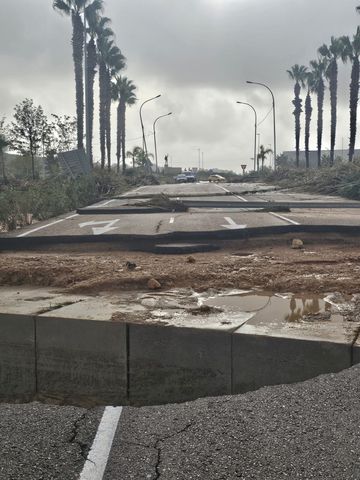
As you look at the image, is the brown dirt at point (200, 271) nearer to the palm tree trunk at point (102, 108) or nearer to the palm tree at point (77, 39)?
the palm tree at point (77, 39)

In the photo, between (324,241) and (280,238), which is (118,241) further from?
(324,241)

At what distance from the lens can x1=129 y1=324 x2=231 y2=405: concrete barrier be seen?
4.70 m

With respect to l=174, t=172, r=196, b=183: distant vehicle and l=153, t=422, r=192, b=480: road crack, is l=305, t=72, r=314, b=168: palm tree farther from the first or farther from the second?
l=153, t=422, r=192, b=480: road crack

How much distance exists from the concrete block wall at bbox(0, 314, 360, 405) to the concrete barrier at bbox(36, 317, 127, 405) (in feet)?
0.03

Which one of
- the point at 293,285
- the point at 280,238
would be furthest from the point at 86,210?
the point at 293,285

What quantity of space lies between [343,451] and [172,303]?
10.4 ft

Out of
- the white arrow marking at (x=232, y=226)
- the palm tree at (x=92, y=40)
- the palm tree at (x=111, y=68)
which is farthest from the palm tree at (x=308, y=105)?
the white arrow marking at (x=232, y=226)

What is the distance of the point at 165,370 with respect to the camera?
4926 mm

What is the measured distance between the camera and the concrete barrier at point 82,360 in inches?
199

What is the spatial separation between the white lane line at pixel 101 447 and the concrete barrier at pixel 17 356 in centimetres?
168

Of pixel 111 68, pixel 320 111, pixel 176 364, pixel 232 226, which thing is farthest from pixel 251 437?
pixel 320 111

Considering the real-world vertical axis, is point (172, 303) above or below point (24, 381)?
above

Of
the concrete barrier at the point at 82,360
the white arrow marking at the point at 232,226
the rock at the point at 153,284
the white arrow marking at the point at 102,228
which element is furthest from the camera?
the white arrow marking at the point at 102,228

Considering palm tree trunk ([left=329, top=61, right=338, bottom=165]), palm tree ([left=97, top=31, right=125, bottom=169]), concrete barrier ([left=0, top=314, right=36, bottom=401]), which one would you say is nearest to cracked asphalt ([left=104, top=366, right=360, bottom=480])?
concrete barrier ([left=0, top=314, right=36, bottom=401])
